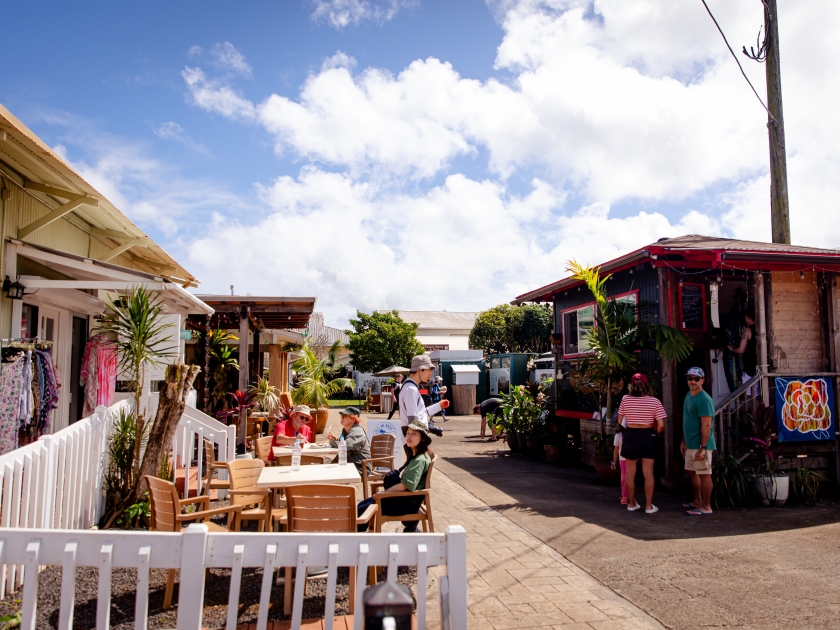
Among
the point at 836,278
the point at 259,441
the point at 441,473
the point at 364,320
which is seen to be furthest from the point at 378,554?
the point at 364,320

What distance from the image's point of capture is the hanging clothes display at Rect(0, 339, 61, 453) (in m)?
5.88

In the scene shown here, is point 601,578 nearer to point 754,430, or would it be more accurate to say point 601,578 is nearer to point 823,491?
point 754,430

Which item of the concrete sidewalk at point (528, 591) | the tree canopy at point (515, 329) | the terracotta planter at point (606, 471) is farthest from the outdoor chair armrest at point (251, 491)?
the tree canopy at point (515, 329)

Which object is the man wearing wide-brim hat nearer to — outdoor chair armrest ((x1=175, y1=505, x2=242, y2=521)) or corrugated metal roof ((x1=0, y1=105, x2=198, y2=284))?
outdoor chair armrest ((x1=175, y1=505, x2=242, y2=521))

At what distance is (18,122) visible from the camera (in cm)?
510

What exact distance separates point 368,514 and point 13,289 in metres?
4.19

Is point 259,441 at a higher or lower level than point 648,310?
lower

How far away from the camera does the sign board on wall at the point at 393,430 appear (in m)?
8.88

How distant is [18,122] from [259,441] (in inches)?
161

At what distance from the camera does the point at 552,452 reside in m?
12.0

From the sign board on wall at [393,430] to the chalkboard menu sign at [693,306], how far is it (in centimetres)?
452

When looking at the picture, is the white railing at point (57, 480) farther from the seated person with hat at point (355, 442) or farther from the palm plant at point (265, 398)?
the palm plant at point (265, 398)

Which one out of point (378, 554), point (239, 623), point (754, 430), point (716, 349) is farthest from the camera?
point (716, 349)

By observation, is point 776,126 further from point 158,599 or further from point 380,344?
point 380,344
